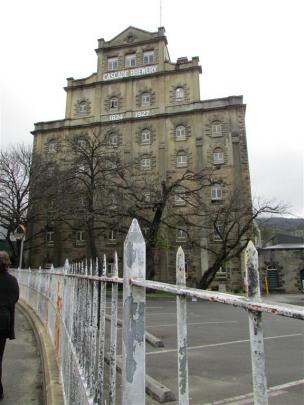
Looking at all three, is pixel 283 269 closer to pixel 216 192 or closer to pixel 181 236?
pixel 216 192

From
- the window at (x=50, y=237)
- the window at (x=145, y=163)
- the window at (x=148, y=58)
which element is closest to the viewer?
the window at (x=145, y=163)

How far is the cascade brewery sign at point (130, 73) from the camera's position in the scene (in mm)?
39219

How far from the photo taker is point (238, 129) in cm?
3484

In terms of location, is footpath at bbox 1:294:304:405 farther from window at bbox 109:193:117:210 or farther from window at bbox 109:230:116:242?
window at bbox 109:230:116:242

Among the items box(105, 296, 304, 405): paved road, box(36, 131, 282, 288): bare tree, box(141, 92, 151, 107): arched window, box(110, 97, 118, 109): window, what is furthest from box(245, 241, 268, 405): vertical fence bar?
box(110, 97, 118, 109): window

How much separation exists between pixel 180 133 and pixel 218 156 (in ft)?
15.6

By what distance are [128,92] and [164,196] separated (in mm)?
19057

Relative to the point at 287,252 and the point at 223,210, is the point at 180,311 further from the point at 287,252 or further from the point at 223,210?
the point at 287,252

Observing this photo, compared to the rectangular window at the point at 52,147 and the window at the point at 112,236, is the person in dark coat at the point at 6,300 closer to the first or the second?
the window at the point at 112,236

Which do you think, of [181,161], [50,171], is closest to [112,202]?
[50,171]

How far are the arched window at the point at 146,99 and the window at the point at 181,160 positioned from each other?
23.4 ft

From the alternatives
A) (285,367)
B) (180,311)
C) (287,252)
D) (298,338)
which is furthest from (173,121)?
(180,311)

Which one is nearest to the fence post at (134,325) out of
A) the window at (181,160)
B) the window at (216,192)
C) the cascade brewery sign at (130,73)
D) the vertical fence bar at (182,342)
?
the vertical fence bar at (182,342)

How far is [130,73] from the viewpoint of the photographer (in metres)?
39.7
